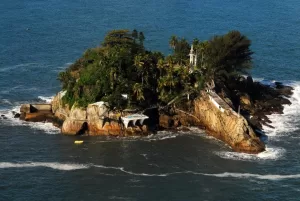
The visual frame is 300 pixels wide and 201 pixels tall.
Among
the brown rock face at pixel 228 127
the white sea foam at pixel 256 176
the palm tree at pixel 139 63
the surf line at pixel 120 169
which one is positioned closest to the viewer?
the white sea foam at pixel 256 176

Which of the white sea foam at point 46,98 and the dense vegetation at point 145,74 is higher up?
the dense vegetation at point 145,74

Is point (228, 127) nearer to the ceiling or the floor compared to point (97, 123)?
nearer to the ceiling

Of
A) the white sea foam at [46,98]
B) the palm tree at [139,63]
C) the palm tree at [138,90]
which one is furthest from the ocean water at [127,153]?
the palm tree at [139,63]

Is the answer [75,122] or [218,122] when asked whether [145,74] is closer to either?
[75,122]

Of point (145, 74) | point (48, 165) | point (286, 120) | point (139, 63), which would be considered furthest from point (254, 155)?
point (48, 165)

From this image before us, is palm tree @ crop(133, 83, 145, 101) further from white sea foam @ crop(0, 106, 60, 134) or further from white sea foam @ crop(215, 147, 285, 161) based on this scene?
white sea foam @ crop(215, 147, 285, 161)

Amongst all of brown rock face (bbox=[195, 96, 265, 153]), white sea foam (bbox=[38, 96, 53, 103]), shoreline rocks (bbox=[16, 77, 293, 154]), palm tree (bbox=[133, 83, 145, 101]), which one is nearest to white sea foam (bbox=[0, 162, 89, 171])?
shoreline rocks (bbox=[16, 77, 293, 154])

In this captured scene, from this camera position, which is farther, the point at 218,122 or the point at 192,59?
the point at 192,59

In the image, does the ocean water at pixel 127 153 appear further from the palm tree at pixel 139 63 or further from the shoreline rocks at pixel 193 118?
the palm tree at pixel 139 63
